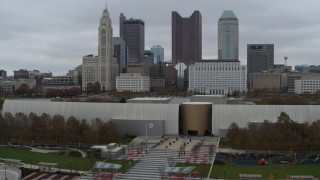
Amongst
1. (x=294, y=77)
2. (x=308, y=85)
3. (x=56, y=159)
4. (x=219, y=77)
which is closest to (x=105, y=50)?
(x=219, y=77)

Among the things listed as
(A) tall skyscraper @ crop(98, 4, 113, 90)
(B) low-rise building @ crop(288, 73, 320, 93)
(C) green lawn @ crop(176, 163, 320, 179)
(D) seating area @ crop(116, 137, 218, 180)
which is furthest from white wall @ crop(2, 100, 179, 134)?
(B) low-rise building @ crop(288, 73, 320, 93)

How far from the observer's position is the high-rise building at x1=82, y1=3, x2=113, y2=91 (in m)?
152

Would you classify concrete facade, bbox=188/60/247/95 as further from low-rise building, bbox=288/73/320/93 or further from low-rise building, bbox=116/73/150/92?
low-rise building, bbox=288/73/320/93

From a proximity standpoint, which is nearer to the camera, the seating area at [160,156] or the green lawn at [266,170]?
the green lawn at [266,170]

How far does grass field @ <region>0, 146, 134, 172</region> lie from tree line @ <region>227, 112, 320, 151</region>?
11031mm

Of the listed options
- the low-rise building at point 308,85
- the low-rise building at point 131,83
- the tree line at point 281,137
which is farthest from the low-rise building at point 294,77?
the tree line at point 281,137

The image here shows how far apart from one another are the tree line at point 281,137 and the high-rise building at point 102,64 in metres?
120

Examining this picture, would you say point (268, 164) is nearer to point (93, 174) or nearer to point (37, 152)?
point (93, 174)

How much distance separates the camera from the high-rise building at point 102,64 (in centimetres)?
15188

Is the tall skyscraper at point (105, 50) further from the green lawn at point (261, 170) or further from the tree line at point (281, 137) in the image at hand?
the green lawn at point (261, 170)

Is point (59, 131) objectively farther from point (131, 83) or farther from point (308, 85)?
point (308, 85)

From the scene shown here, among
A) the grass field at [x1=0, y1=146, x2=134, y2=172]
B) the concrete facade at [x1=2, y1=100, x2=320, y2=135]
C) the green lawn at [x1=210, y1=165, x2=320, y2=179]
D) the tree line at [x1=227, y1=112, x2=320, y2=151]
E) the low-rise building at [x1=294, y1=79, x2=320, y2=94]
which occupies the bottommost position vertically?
the green lawn at [x1=210, y1=165, x2=320, y2=179]

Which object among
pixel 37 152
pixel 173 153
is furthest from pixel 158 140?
pixel 37 152

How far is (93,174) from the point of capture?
27281 mm
